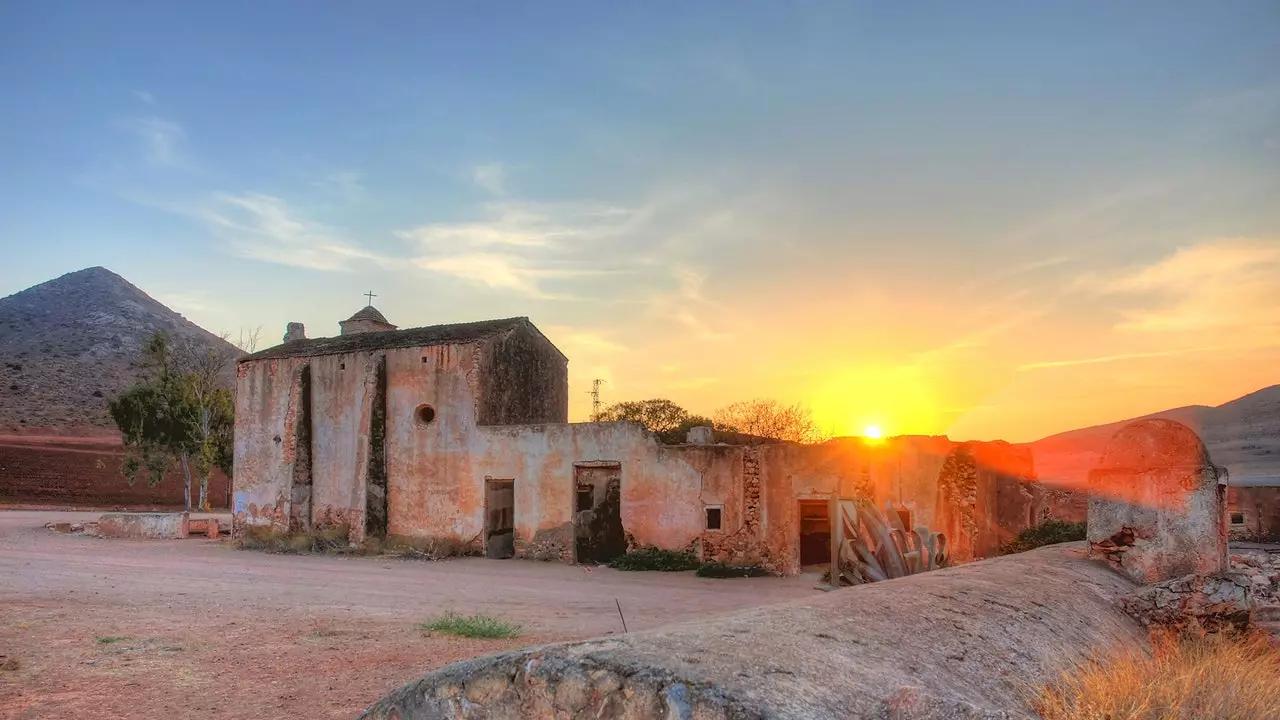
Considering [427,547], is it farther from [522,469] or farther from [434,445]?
[522,469]

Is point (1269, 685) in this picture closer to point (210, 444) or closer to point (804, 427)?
point (210, 444)

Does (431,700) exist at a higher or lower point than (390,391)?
lower

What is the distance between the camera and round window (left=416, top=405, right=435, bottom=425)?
23328 mm

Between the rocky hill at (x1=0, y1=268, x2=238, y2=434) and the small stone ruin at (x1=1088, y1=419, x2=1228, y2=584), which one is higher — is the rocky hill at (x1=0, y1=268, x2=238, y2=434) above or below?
above

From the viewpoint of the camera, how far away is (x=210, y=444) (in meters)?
38.1

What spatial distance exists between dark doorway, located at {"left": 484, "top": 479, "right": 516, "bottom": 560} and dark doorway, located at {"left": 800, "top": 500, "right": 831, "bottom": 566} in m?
8.13

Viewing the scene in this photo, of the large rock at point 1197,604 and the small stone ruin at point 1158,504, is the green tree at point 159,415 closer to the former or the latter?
the small stone ruin at point 1158,504

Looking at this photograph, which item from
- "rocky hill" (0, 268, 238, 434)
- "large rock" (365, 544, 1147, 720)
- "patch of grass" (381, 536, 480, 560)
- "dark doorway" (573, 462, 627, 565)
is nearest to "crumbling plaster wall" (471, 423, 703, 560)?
"dark doorway" (573, 462, 627, 565)

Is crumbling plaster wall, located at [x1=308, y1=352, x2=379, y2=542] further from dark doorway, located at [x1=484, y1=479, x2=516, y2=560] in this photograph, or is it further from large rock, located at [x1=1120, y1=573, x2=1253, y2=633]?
large rock, located at [x1=1120, y1=573, x2=1253, y2=633]

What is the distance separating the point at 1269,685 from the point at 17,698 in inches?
370

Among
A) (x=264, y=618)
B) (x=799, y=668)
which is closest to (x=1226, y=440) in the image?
(x=264, y=618)

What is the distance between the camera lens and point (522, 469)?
2159 centimetres

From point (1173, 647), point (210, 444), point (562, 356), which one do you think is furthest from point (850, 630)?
point (210, 444)

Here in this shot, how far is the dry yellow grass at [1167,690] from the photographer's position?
3742 mm
